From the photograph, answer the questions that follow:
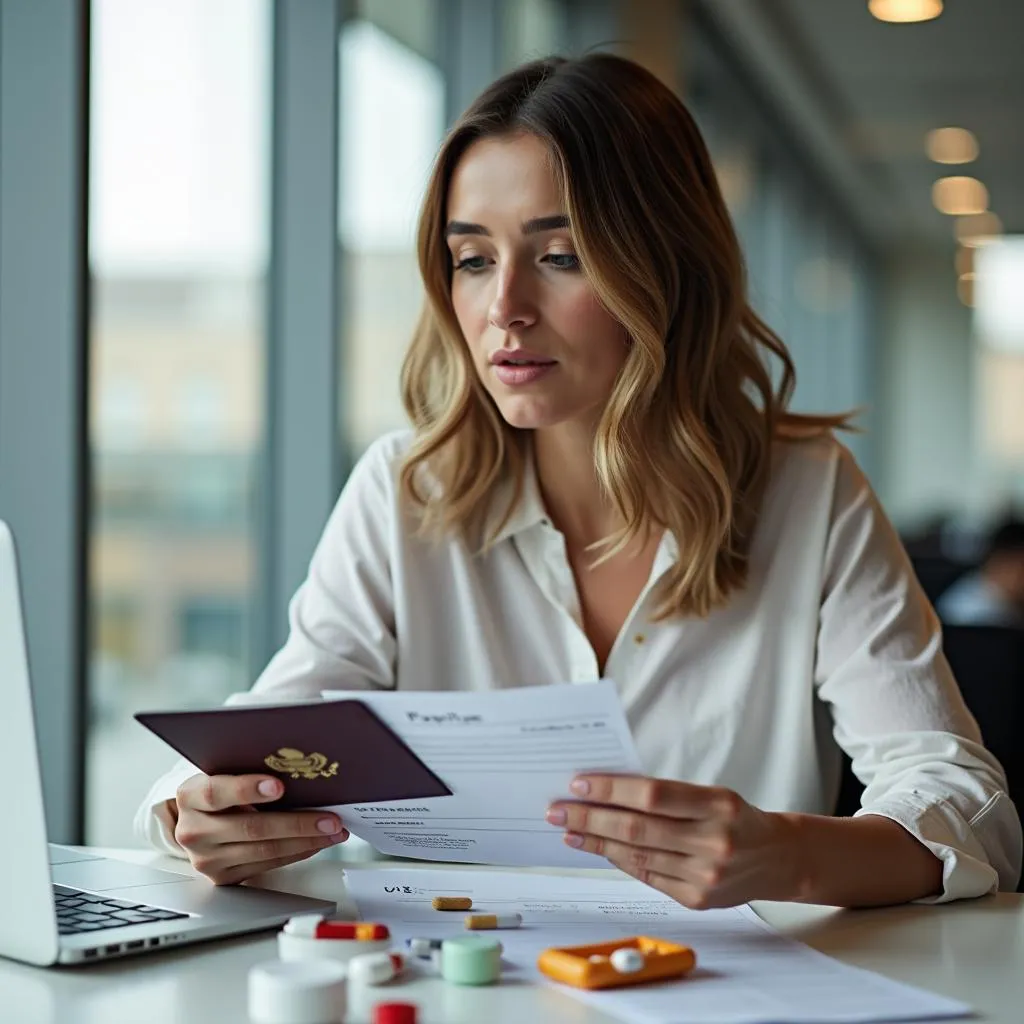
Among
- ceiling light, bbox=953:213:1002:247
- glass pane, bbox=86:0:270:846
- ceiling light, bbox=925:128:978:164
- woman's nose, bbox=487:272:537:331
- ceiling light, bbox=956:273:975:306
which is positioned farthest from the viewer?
ceiling light, bbox=956:273:975:306

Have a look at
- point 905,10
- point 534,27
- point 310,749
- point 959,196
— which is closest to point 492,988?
point 310,749

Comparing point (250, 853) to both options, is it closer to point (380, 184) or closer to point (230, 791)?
point (230, 791)

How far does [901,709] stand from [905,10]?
496 centimetres

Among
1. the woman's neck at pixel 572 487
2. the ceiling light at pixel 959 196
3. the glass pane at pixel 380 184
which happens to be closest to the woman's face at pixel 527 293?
the woman's neck at pixel 572 487

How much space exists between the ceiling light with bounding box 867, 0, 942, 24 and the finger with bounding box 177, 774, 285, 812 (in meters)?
5.32

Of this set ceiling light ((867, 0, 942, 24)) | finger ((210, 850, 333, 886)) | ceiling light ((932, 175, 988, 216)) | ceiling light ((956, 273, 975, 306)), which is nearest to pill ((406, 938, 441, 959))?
finger ((210, 850, 333, 886))

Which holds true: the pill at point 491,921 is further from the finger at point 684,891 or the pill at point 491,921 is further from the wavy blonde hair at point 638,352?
the wavy blonde hair at point 638,352

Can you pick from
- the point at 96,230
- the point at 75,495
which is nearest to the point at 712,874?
the point at 75,495

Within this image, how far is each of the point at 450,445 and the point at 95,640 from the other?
64 cm

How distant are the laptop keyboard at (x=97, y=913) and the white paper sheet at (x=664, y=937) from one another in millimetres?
179

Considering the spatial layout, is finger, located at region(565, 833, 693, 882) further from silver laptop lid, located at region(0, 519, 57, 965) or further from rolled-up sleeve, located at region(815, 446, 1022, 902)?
silver laptop lid, located at region(0, 519, 57, 965)

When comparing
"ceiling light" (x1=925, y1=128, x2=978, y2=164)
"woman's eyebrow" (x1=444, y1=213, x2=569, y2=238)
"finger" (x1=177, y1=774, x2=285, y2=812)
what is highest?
"ceiling light" (x1=925, y1=128, x2=978, y2=164)

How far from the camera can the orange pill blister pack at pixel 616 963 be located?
1027mm

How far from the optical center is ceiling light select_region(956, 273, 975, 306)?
13.0 metres
